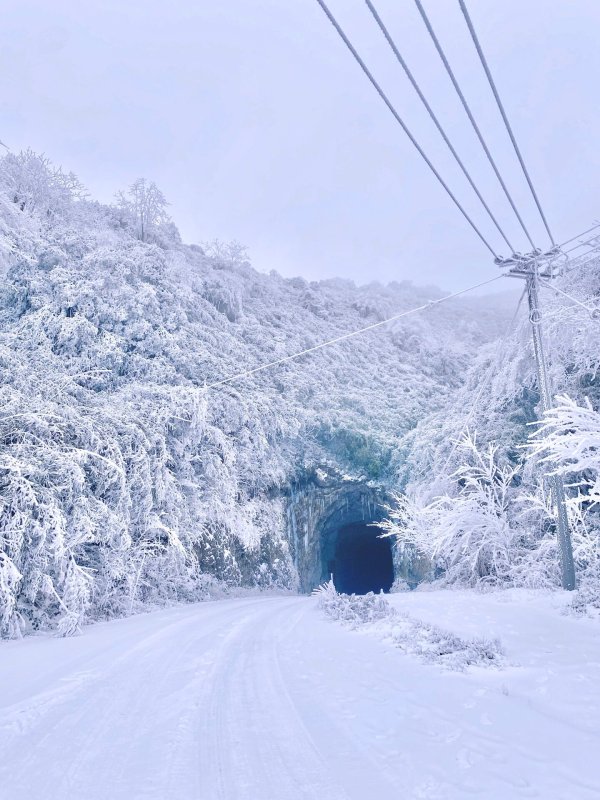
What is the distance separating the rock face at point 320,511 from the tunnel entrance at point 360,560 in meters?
2.34

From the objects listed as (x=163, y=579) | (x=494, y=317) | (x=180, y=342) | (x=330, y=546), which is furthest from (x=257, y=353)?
(x=494, y=317)

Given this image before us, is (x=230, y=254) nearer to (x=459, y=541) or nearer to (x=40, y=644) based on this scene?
Answer: (x=459, y=541)

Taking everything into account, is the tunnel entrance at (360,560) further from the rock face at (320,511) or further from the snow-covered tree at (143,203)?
the snow-covered tree at (143,203)

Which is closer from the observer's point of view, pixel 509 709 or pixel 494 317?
→ pixel 509 709

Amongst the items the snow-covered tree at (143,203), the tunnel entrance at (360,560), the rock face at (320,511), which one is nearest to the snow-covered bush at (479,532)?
the rock face at (320,511)

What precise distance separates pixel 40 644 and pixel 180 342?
47.8ft

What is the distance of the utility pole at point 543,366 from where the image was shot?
10500mm

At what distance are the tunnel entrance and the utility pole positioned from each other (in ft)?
56.0

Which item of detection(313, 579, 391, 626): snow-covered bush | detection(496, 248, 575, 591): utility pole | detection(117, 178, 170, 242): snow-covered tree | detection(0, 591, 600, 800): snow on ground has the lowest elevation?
detection(313, 579, 391, 626): snow-covered bush

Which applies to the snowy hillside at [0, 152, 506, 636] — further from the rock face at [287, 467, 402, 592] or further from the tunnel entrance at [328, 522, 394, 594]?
the tunnel entrance at [328, 522, 394, 594]

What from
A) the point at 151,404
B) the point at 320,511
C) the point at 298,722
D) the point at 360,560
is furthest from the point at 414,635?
the point at 360,560

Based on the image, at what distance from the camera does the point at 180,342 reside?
20.6 meters

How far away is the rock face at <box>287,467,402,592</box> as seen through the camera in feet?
72.5

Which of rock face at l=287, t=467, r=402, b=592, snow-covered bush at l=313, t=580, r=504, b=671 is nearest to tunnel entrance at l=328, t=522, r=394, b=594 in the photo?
rock face at l=287, t=467, r=402, b=592
